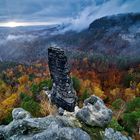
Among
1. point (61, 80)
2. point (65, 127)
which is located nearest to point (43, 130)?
point (65, 127)

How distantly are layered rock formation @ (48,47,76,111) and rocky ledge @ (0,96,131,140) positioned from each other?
20.6 m

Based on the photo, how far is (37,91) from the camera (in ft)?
366

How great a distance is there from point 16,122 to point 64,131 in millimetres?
4266

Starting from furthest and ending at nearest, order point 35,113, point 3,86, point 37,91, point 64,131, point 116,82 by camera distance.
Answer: point 3,86 → point 116,82 → point 37,91 → point 35,113 → point 64,131

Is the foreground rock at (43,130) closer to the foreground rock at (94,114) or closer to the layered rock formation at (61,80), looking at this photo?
the foreground rock at (94,114)

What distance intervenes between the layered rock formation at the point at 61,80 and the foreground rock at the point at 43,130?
24925 mm

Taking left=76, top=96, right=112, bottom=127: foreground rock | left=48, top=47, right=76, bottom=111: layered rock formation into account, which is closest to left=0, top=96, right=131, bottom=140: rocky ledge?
left=76, top=96, right=112, bottom=127: foreground rock

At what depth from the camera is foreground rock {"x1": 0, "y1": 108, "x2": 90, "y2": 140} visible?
83.0ft

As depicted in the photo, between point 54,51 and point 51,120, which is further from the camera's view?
point 54,51

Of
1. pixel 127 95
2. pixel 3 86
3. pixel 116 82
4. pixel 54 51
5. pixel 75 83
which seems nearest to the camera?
pixel 54 51

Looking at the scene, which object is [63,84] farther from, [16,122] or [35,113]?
[16,122]

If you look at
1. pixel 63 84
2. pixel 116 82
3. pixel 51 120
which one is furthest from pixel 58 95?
pixel 116 82

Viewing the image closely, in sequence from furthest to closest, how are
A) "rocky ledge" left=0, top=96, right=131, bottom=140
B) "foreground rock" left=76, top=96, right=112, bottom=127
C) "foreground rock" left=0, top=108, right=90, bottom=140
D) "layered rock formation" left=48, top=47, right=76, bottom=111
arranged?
"layered rock formation" left=48, top=47, right=76, bottom=111 → "foreground rock" left=76, top=96, right=112, bottom=127 → "rocky ledge" left=0, top=96, right=131, bottom=140 → "foreground rock" left=0, top=108, right=90, bottom=140

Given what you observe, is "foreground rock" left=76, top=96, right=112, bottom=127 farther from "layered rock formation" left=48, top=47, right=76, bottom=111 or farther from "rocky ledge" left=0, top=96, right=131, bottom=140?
"layered rock formation" left=48, top=47, right=76, bottom=111
